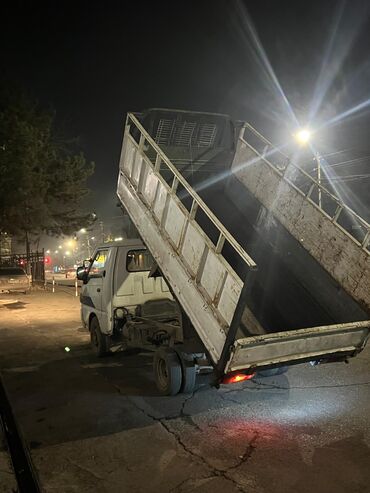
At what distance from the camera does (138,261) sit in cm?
751

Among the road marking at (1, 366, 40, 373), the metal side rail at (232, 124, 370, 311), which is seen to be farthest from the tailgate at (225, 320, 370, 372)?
the road marking at (1, 366, 40, 373)

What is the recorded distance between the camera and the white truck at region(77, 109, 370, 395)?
4348 millimetres

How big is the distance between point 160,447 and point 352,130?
1409 cm

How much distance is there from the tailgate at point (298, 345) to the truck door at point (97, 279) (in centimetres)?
390

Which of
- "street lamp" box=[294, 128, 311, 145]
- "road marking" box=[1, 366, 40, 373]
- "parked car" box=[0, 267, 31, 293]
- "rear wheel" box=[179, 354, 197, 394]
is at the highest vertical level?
"street lamp" box=[294, 128, 311, 145]

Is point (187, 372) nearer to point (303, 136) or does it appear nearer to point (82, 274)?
point (82, 274)

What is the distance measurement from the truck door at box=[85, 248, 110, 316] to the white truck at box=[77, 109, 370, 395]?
0.03 m

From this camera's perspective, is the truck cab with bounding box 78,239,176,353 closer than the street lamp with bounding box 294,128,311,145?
Yes

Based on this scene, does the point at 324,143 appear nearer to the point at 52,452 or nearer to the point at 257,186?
the point at 257,186

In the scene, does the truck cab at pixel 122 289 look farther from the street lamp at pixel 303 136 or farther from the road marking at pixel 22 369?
the street lamp at pixel 303 136

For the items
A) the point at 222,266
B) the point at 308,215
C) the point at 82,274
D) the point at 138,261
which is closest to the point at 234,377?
the point at 222,266

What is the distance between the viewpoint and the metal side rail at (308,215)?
17.2 feet

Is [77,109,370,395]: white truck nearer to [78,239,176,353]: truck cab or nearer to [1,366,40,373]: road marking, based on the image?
[78,239,176,353]: truck cab

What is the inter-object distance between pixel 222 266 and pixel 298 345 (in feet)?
3.99
